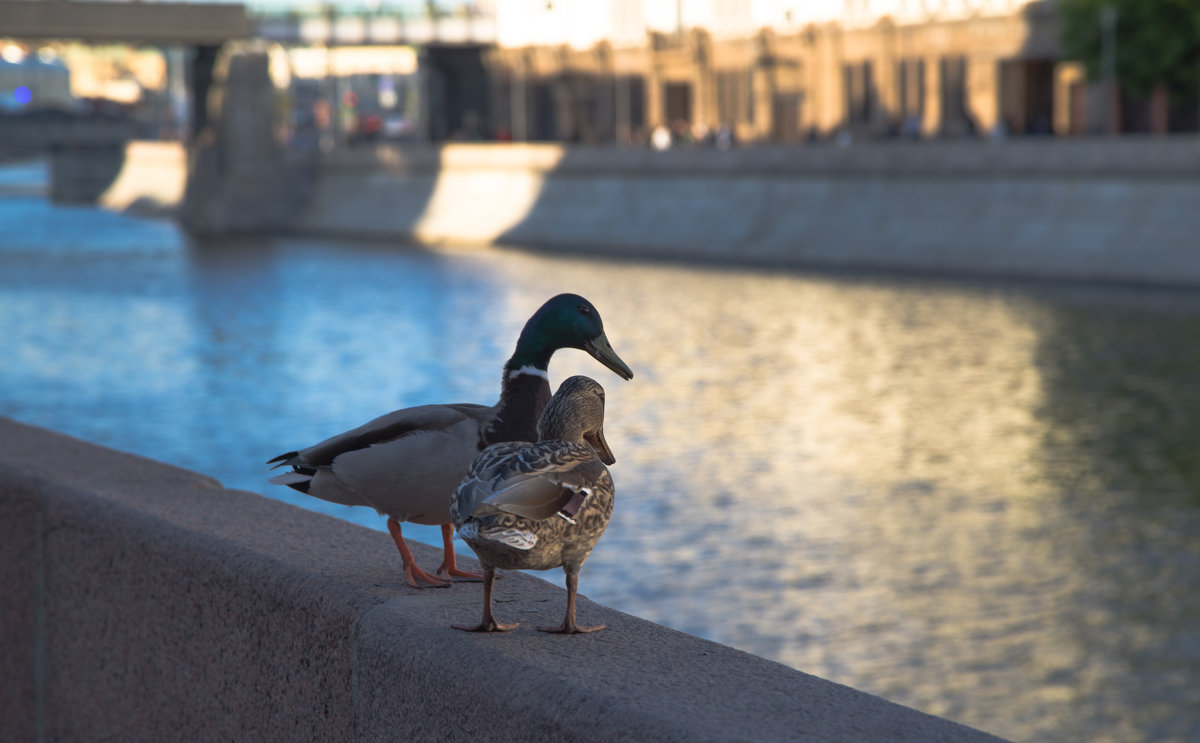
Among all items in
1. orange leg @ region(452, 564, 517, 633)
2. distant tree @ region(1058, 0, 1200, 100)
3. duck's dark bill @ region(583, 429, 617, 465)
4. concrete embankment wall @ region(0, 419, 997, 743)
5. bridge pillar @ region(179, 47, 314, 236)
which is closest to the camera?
concrete embankment wall @ region(0, 419, 997, 743)

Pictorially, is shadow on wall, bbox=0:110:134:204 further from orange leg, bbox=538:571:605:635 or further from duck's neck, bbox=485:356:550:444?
orange leg, bbox=538:571:605:635

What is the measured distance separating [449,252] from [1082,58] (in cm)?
2284

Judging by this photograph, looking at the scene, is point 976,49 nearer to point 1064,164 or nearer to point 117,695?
point 1064,164

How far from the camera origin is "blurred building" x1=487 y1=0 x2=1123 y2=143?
Answer: 62750mm

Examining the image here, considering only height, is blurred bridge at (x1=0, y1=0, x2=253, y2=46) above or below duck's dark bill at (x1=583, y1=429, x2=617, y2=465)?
above

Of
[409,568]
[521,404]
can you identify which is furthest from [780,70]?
[521,404]

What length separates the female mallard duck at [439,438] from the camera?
400cm

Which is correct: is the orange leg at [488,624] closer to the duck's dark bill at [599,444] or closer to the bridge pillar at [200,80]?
the duck's dark bill at [599,444]

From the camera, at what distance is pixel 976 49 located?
63.2 meters

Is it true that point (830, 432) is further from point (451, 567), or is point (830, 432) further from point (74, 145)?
point (74, 145)

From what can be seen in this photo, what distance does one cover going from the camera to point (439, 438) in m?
4.09

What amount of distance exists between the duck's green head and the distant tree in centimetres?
5007

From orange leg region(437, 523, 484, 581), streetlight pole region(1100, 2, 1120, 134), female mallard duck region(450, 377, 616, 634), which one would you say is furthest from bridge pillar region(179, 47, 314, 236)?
female mallard duck region(450, 377, 616, 634)

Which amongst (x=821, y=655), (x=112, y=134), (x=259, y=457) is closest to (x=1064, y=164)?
(x=259, y=457)
